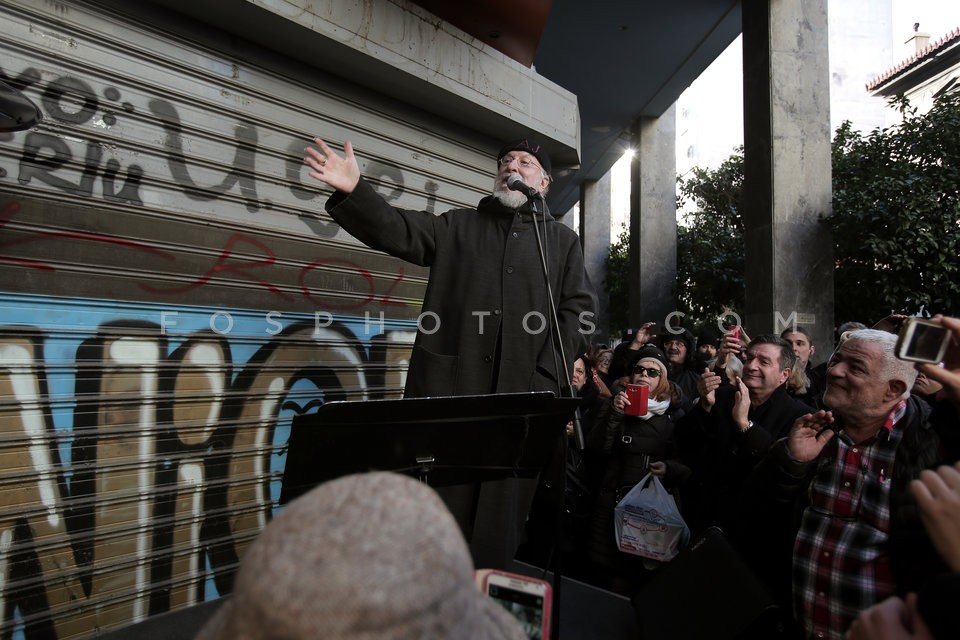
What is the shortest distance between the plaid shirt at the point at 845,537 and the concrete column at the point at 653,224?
378 inches

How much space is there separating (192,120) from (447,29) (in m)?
2.07

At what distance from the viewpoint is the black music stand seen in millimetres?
1862

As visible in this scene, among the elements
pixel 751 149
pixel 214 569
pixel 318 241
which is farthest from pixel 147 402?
pixel 751 149

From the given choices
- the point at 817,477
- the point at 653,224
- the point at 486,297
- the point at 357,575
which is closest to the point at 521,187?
the point at 486,297

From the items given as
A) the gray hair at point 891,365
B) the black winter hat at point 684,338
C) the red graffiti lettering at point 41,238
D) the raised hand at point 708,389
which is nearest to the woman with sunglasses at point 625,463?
the raised hand at point 708,389

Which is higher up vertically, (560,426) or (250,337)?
(250,337)

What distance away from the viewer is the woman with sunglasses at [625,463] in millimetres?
3812

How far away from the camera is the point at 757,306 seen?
24.0ft

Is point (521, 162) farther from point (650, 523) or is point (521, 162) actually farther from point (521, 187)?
point (650, 523)

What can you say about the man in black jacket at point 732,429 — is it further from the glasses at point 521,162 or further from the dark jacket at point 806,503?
the glasses at point 521,162

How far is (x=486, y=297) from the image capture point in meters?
2.97

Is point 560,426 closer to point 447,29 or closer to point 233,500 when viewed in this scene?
point 233,500

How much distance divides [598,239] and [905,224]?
9.90 meters

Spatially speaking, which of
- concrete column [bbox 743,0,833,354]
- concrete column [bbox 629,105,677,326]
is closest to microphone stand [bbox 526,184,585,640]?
concrete column [bbox 743,0,833,354]
